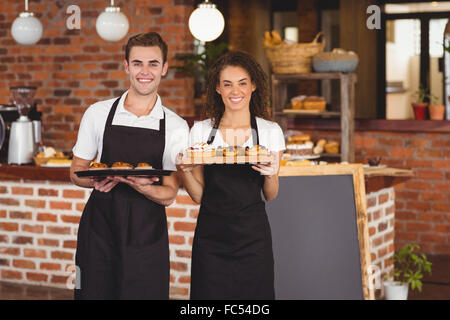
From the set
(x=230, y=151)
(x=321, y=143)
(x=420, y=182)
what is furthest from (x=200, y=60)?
(x=230, y=151)

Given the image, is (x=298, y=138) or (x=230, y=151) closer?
(x=230, y=151)

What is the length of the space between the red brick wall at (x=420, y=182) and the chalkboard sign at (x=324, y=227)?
9.66 ft

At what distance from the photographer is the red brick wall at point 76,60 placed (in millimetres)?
6164

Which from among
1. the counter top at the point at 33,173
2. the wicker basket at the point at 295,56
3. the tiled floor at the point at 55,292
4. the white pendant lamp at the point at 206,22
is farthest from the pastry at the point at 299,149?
the counter top at the point at 33,173

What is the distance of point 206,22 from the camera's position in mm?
4961

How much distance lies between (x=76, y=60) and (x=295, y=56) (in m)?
2.04

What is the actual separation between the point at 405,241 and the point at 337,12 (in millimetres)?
4927

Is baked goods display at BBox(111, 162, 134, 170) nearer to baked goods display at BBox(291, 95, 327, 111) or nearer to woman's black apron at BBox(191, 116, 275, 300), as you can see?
woman's black apron at BBox(191, 116, 275, 300)

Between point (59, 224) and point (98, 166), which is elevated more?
point (98, 166)

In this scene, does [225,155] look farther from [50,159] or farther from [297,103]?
[297,103]

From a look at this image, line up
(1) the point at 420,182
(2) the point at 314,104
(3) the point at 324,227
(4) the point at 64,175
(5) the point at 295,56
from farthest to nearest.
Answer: (1) the point at 420,182
(2) the point at 314,104
(5) the point at 295,56
(4) the point at 64,175
(3) the point at 324,227

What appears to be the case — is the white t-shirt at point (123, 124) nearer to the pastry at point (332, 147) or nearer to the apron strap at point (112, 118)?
the apron strap at point (112, 118)

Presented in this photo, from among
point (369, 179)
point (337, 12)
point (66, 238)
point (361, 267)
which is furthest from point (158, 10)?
point (337, 12)

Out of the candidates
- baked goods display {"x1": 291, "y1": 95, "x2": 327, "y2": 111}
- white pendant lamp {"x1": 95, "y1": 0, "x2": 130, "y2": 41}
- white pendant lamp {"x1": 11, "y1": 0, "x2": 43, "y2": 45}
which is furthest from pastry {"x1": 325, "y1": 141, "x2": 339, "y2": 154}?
white pendant lamp {"x1": 11, "y1": 0, "x2": 43, "y2": 45}
